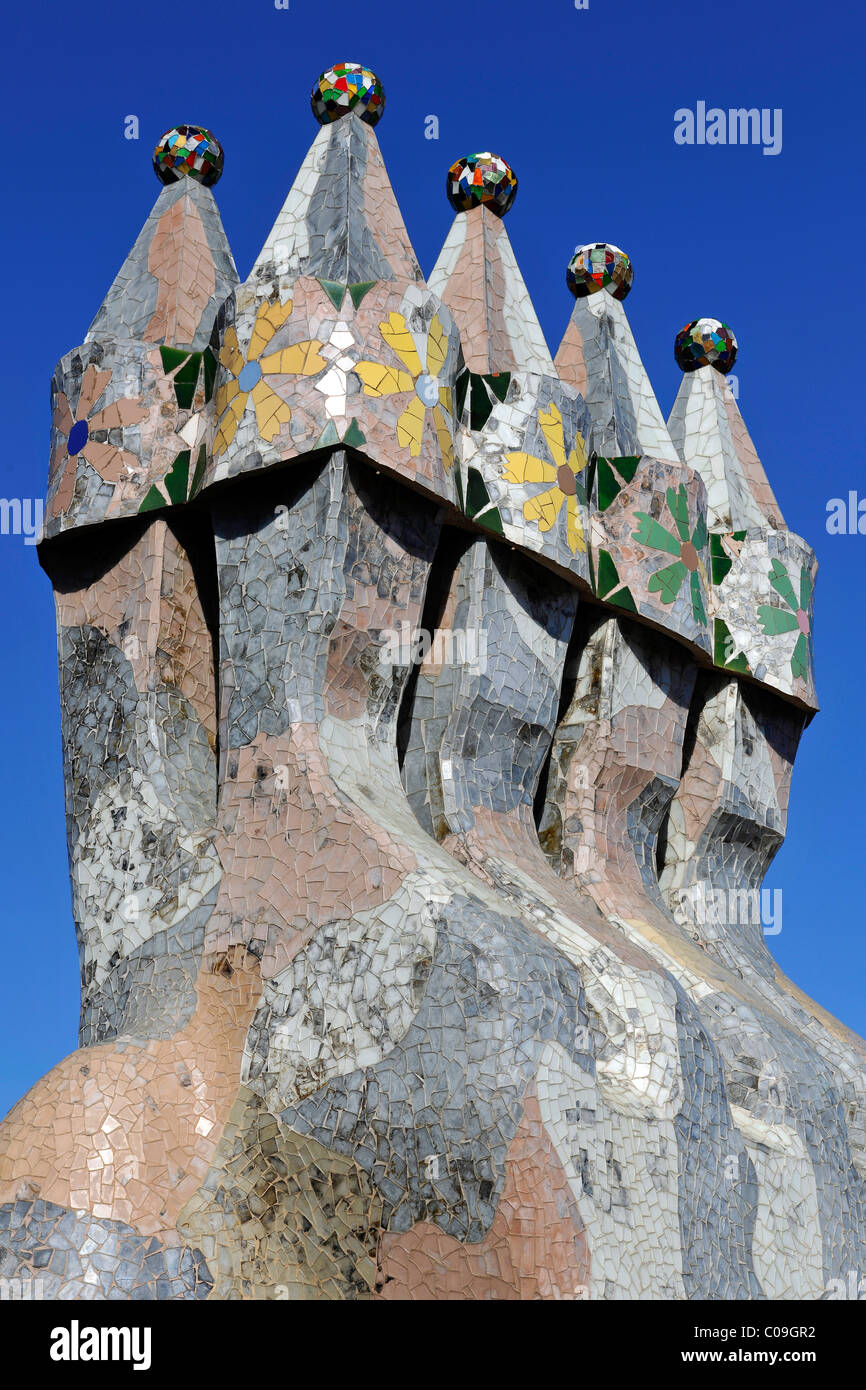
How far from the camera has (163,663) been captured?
34.8ft

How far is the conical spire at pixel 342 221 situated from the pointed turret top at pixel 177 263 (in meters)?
0.75

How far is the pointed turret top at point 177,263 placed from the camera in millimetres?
11469

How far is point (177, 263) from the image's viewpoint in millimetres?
11617

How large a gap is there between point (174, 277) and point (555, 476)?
8.68 ft

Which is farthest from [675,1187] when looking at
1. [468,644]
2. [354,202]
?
[354,202]

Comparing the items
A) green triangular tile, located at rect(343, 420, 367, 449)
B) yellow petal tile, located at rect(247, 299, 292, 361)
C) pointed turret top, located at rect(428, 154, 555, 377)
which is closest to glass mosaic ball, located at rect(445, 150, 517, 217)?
pointed turret top, located at rect(428, 154, 555, 377)

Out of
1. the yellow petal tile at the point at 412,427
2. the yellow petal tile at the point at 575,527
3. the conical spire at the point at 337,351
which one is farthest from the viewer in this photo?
the yellow petal tile at the point at 575,527

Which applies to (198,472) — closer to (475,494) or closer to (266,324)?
(266,324)

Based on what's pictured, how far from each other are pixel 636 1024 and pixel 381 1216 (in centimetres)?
226

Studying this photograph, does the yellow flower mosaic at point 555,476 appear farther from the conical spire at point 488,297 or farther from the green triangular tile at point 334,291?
the green triangular tile at point 334,291

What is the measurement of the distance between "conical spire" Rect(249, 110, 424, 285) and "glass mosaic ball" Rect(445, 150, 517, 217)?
1299mm
